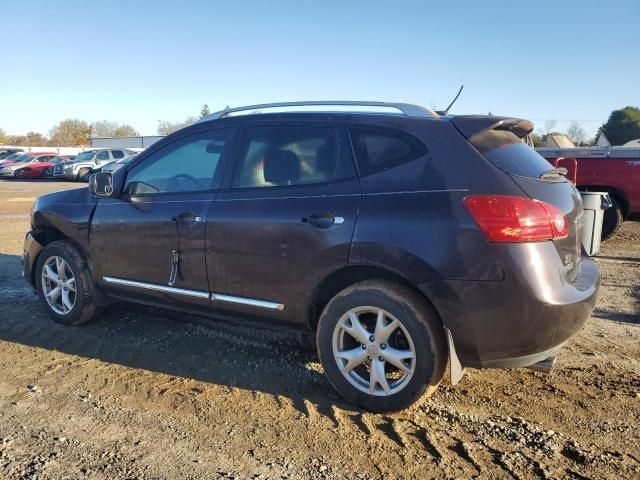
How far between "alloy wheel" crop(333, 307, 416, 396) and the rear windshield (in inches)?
43.9

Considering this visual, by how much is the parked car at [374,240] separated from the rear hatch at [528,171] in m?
0.01

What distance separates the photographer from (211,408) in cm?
347

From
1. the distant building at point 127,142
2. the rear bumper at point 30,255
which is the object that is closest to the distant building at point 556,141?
the rear bumper at point 30,255

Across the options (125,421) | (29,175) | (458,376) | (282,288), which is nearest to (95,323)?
(125,421)

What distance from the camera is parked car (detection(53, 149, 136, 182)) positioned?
3041 centimetres

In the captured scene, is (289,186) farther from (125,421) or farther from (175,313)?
(175,313)

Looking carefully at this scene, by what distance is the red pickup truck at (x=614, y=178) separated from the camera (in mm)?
9016

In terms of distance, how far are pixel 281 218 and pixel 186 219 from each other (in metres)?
0.86

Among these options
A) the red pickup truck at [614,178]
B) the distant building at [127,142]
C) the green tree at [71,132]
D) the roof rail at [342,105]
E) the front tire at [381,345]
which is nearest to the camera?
the front tire at [381,345]

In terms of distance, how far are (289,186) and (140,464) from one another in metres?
1.89

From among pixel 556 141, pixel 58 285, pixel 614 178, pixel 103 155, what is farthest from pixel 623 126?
pixel 58 285

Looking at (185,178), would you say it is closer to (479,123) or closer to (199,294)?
(199,294)

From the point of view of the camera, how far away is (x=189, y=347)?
4508 mm

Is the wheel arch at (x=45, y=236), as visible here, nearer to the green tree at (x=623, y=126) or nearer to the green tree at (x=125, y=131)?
the green tree at (x=623, y=126)
